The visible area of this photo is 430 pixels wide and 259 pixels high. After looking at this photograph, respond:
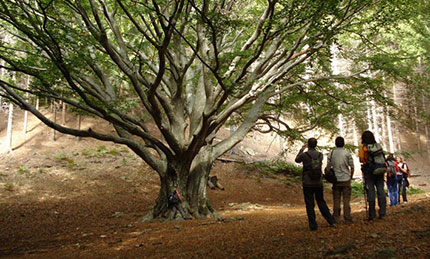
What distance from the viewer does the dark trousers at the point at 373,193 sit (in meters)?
5.20

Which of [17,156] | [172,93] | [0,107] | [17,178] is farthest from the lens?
[0,107]

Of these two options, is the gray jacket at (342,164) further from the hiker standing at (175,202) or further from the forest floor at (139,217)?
the hiker standing at (175,202)

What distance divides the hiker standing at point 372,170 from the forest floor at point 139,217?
0.28 meters

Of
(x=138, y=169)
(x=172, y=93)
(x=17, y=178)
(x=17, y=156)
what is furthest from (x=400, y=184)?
(x=17, y=156)

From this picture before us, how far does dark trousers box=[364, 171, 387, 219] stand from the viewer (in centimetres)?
520

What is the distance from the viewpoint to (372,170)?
5320 millimetres

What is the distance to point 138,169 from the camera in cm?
1761

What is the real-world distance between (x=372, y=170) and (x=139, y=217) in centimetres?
799

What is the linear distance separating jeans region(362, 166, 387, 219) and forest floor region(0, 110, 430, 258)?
0.65 ft

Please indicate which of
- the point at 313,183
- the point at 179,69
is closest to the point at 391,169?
the point at 313,183

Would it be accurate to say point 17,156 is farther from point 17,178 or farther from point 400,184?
point 400,184

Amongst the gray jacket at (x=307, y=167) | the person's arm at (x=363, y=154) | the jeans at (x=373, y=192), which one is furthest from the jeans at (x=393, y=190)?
the gray jacket at (x=307, y=167)

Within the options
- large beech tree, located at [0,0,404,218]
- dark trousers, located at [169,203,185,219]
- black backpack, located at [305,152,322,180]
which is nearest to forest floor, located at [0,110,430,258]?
dark trousers, located at [169,203,185,219]

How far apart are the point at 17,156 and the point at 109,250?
52.3 ft
